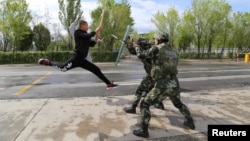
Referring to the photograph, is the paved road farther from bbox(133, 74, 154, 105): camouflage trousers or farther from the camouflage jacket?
the camouflage jacket

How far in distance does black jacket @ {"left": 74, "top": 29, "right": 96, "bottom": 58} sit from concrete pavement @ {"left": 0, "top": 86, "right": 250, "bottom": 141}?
4.40ft

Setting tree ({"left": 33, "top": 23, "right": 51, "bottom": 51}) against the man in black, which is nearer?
the man in black

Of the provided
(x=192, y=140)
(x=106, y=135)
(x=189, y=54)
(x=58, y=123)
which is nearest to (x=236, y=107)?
(x=192, y=140)

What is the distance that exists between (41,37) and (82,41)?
32.0 m

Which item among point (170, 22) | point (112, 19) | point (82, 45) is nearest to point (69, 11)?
point (112, 19)

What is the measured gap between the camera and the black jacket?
5.75 meters

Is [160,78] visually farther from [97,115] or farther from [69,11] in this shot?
[69,11]

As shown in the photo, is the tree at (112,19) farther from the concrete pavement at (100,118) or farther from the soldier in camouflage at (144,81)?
the soldier in camouflage at (144,81)

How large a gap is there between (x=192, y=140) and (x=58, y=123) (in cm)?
250

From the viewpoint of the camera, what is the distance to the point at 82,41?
5934 mm

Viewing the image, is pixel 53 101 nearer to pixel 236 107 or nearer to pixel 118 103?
pixel 118 103

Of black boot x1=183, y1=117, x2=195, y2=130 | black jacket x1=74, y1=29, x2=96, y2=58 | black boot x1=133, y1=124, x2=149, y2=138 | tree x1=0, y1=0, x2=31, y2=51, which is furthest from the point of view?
tree x1=0, y1=0, x2=31, y2=51

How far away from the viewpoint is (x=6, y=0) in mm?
32781

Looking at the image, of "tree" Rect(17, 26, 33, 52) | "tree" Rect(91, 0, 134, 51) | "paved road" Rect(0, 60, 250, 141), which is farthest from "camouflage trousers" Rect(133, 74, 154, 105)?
"tree" Rect(17, 26, 33, 52)
